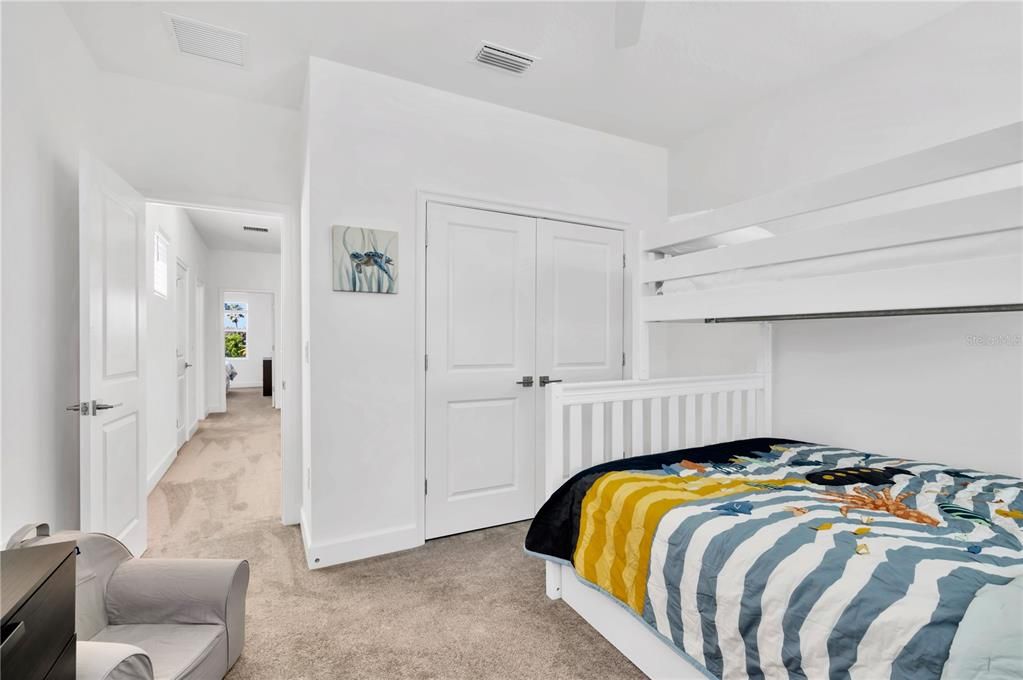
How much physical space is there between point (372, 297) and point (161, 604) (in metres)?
1.54

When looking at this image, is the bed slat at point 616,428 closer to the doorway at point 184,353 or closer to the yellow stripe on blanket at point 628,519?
the yellow stripe on blanket at point 628,519

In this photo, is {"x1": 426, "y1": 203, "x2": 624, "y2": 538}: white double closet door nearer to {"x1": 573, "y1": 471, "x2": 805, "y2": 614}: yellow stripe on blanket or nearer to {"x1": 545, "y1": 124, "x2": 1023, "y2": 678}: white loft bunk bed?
Answer: {"x1": 545, "y1": 124, "x2": 1023, "y2": 678}: white loft bunk bed

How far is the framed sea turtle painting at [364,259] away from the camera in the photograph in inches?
97.7

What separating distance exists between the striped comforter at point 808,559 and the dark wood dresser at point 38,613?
4.49 feet

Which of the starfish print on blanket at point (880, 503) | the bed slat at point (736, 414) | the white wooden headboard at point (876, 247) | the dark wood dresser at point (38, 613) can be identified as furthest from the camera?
the bed slat at point (736, 414)

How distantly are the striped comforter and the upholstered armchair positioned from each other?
1.08m

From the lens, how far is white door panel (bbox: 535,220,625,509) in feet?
10.1

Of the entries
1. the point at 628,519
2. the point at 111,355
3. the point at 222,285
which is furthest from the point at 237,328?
the point at 628,519

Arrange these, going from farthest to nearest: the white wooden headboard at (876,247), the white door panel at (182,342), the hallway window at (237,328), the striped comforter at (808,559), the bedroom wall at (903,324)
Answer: the hallway window at (237,328)
the white door panel at (182,342)
the bedroom wall at (903,324)
the white wooden headboard at (876,247)
the striped comforter at (808,559)

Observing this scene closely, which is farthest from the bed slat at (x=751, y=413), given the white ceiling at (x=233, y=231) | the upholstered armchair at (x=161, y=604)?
the white ceiling at (x=233, y=231)

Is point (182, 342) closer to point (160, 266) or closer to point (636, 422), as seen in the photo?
point (160, 266)

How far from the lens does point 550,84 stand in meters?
2.72

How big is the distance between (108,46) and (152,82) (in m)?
0.32

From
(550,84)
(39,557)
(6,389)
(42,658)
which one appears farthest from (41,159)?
(550,84)
